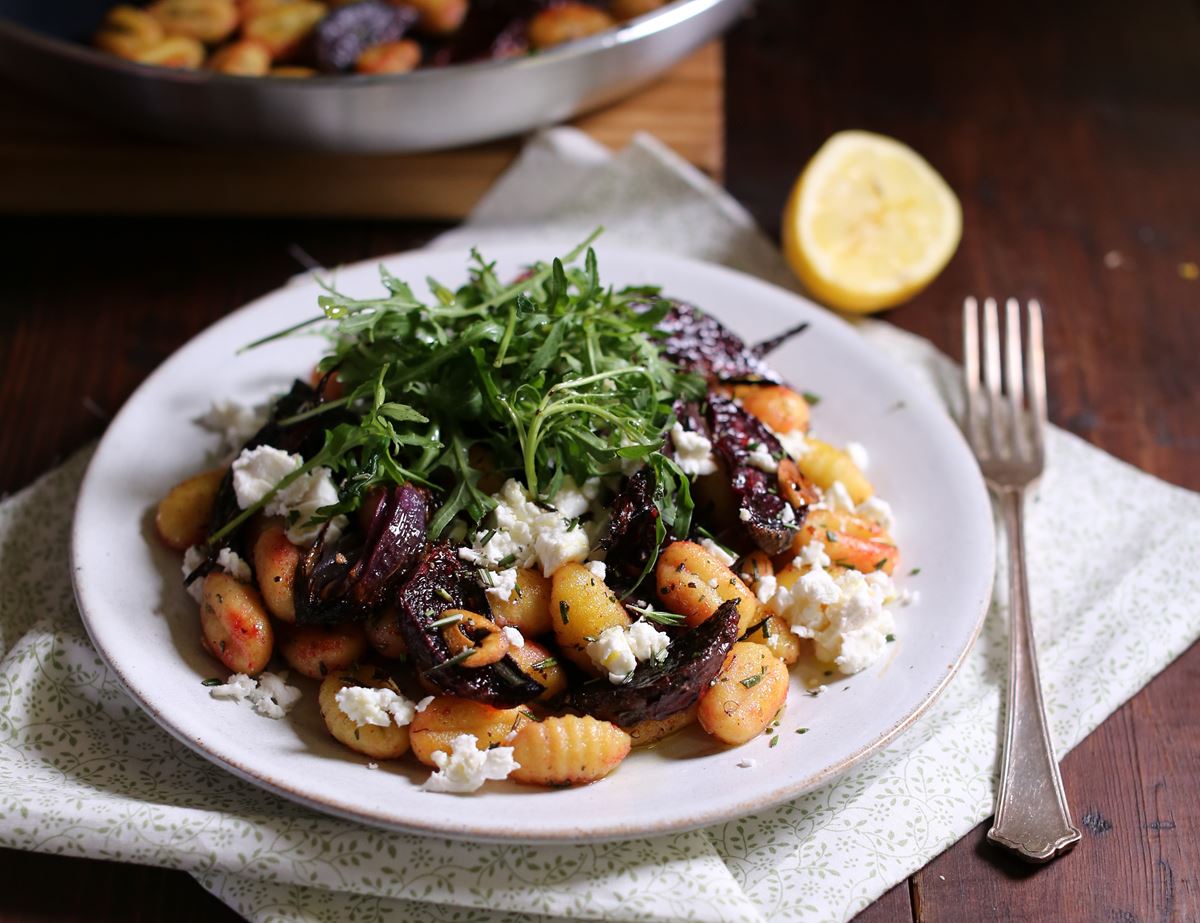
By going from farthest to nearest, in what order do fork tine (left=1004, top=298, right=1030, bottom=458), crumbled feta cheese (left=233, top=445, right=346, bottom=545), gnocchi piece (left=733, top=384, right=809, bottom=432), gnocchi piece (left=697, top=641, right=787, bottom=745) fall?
fork tine (left=1004, top=298, right=1030, bottom=458) → gnocchi piece (left=733, top=384, right=809, bottom=432) → crumbled feta cheese (left=233, top=445, right=346, bottom=545) → gnocchi piece (left=697, top=641, right=787, bottom=745)

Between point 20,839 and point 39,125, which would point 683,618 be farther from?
point 39,125

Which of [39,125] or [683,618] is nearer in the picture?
[683,618]

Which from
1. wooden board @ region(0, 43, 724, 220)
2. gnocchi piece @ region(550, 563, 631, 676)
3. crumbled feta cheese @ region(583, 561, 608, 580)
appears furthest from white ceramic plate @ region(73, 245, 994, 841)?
wooden board @ region(0, 43, 724, 220)

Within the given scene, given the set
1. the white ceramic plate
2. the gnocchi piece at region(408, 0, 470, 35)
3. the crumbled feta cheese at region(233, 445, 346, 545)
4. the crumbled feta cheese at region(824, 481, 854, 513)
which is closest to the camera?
the white ceramic plate

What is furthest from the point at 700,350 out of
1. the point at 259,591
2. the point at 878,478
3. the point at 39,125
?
the point at 39,125

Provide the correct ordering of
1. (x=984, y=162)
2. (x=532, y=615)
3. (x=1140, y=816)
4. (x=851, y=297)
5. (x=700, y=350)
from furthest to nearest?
1. (x=984, y=162)
2. (x=851, y=297)
3. (x=700, y=350)
4. (x=1140, y=816)
5. (x=532, y=615)

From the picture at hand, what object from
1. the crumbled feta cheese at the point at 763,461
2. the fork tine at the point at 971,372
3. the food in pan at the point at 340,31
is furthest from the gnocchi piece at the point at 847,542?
the food in pan at the point at 340,31

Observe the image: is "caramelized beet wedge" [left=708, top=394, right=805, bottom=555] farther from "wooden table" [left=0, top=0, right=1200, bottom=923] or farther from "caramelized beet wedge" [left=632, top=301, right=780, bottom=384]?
"wooden table" [left=0, top=0, right=1200, bottom=923]
